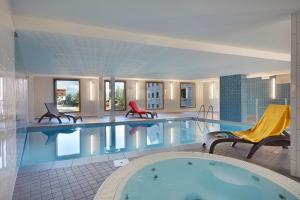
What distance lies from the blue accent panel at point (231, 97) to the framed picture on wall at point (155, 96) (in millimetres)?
3995

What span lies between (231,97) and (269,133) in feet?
17.7

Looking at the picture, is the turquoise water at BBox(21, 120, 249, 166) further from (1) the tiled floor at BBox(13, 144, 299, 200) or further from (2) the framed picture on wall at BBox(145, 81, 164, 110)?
(2) the framed picture on wall at BBox(145, 81, 164, 110)

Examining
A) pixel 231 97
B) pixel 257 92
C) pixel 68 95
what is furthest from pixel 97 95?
pixel 257 92

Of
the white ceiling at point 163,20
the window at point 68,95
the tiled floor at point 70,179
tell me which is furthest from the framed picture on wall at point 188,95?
the tiled floor at point 70,179

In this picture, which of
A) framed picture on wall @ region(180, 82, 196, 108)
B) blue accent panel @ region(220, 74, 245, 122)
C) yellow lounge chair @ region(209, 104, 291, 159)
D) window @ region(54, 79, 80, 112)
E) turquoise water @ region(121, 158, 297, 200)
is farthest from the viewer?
framed picture on wall @ region(180, 82, 196, 108)

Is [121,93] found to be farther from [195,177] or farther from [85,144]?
[195,177]

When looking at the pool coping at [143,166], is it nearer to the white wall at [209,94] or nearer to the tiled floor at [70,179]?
the tiled floor at [70,179]

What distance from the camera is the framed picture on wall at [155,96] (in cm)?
1217

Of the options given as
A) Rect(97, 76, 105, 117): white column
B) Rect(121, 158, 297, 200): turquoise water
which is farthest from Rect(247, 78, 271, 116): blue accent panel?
Rect(97, 76, 105, 117): white column

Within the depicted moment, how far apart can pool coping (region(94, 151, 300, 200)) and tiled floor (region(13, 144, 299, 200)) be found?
0.37 m

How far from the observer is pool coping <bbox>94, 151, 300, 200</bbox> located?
188 centimetres

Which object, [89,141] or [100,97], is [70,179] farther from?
[100,97]

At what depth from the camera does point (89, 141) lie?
17.6 ft

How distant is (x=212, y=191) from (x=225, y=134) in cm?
201
